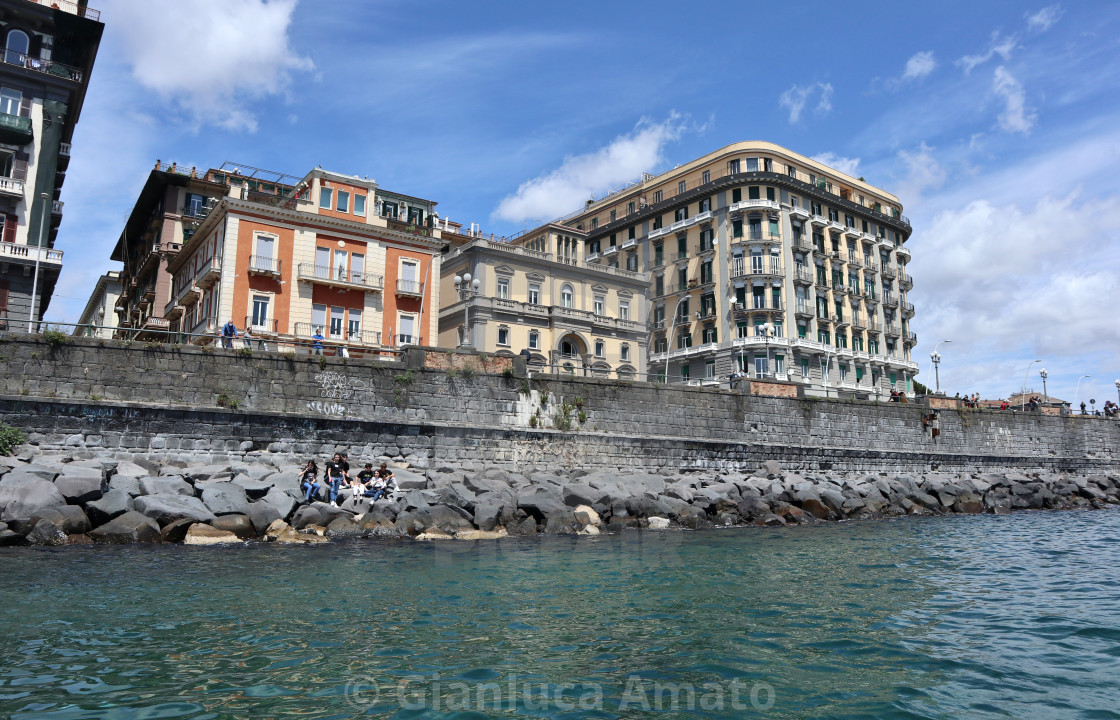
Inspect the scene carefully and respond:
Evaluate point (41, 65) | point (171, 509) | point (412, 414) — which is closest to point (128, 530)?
point (171, 509)

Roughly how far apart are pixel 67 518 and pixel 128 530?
3.91ft

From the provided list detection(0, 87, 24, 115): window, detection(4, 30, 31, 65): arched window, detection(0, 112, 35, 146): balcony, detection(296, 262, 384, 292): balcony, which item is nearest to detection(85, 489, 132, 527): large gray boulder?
detection(296, 262, 384, 292): balcony

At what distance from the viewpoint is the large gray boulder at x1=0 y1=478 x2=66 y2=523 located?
14.4 metres

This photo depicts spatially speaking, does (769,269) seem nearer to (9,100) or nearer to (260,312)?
(260,312)

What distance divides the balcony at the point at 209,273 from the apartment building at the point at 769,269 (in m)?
30.0

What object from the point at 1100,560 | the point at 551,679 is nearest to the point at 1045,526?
the point at 1100,560

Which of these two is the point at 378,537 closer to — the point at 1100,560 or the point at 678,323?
the point at 1100,560

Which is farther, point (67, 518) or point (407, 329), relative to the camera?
point (407, 329)

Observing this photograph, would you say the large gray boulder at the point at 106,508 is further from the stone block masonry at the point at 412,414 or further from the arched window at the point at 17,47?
the arched window at the point at 17,47

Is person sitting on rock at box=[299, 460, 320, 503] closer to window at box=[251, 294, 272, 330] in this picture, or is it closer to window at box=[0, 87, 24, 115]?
window at box=[251, 294, 272, 330]

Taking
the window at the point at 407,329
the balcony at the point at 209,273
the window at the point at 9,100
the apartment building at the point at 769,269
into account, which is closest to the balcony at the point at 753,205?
the apartment building at the point at 769,269

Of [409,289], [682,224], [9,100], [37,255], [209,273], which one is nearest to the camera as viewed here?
[37,255]

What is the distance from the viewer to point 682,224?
5934 centimetres

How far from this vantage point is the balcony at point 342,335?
123ft
